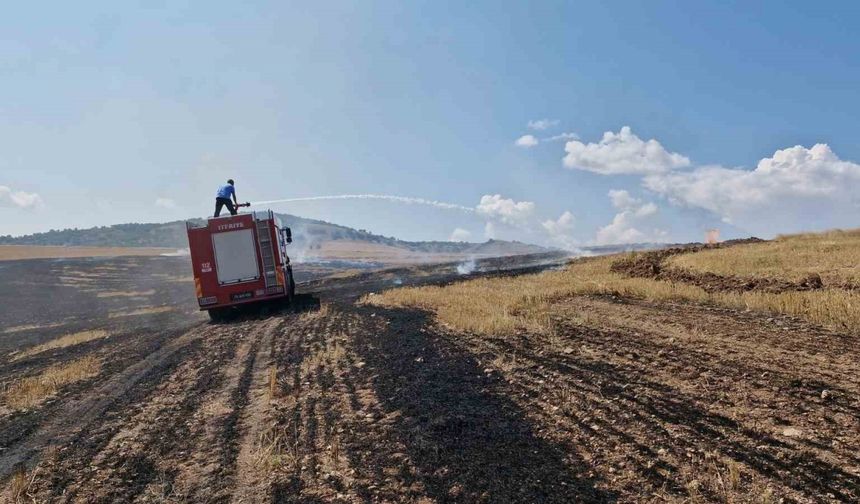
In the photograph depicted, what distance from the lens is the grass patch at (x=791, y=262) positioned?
15680 millimetres

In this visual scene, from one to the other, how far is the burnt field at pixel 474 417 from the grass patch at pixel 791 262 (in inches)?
249

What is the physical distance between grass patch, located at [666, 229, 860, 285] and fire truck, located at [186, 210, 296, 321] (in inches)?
588

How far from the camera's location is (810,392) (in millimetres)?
5695

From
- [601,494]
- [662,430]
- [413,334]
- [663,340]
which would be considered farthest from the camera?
[413,334]

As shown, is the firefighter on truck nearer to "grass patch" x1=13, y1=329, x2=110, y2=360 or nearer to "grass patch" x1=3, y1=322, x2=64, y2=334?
"grass patch" x1=13, y1=329, x2=110, y2=360

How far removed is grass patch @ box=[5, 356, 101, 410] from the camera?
345 inches

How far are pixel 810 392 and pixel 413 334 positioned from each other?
7125 millimetres

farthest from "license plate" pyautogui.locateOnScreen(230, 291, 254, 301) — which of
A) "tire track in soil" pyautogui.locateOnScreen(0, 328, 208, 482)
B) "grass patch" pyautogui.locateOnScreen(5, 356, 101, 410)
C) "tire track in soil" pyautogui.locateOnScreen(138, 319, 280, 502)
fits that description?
"tire track in soil" pyautogui.locateOnScreen(138, 319, 280, 502)

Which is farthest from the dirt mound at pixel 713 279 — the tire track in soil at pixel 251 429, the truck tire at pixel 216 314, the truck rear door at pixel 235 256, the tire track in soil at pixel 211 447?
the truck tire at pixel 216 314

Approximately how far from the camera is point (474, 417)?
583 centimetres

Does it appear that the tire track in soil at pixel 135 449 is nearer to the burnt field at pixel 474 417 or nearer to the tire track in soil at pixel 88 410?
the burnt field at pixel 474 417

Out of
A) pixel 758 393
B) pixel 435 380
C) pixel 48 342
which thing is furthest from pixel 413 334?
pixel 48 342

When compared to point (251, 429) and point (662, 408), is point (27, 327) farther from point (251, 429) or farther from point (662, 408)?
point (662, 408)

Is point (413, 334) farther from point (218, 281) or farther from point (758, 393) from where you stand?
point (218, 281)
